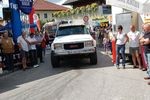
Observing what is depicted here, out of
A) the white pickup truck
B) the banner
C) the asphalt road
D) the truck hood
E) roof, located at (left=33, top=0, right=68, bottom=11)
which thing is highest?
roof, located at (left=33, top=0, right=68, bottom=11)

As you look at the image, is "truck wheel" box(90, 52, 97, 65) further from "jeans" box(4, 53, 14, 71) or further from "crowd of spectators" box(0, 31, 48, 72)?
"jeans" box(4, 53, 14, 71)

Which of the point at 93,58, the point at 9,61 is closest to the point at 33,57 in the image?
the point at 9,61

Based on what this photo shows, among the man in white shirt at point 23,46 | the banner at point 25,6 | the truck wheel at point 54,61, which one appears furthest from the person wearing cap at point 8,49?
the banner at point 25,6

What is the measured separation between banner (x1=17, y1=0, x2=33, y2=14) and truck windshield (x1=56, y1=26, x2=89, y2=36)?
8.83ft

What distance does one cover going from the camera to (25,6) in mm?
18422

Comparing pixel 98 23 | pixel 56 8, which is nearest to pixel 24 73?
pixel 98 23

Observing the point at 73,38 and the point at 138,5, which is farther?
the point at 73,38

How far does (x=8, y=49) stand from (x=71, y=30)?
298 centimetres

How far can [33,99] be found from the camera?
30.3ft

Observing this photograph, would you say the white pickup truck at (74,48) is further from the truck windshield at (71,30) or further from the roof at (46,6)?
the roof at (46,6)

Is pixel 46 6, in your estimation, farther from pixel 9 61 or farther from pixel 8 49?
pixel 8 49

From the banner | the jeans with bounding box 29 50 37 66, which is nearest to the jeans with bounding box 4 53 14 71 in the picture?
the jeans with bounding box 29 50 37 66

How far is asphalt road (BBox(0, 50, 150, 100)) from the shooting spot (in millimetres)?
9172

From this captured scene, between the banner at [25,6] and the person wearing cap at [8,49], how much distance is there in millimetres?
2903
